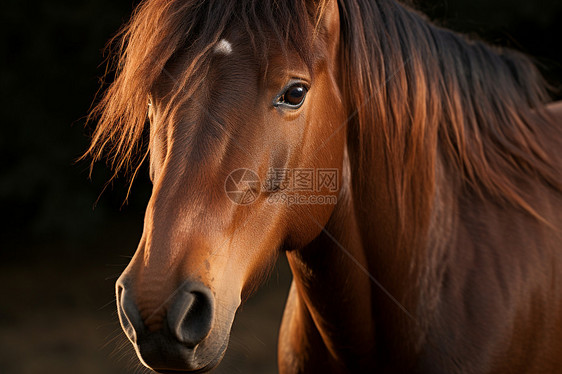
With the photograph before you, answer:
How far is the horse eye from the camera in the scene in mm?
918

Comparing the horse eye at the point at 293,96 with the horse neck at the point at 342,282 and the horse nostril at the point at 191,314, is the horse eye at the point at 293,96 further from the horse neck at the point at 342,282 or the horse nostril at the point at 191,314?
the horse nostril at the point at 191,314

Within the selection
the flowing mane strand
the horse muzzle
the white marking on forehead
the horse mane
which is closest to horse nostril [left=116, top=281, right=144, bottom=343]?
the horse muzzle

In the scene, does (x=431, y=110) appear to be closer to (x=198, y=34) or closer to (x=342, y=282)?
(x=342, y=282)

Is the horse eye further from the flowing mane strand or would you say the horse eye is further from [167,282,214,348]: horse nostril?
[167,282,214,348]: horse nostril

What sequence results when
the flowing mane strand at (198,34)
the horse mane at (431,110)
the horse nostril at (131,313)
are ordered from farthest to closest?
the horse mane at (431,110) → the flowing mane strand at (198,34) → the horse nostril at (131,313)

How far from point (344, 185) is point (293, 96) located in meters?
0.27

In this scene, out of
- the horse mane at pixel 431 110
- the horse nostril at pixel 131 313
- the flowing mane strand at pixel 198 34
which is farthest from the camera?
the horse mane at pixel 431 110

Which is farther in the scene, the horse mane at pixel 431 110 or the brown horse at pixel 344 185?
the horse mane at pixel 431 110

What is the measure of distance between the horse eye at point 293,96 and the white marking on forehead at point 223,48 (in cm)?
13

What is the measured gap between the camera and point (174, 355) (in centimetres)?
75

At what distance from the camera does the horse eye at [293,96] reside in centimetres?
92

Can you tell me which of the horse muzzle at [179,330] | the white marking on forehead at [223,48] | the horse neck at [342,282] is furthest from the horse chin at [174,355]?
the white marking on forehead at [223,48]

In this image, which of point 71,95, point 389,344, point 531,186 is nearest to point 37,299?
point 71,95

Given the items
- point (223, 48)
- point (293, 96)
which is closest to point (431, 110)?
point (293, 96)
